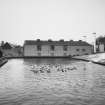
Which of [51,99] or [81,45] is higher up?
[81,45]

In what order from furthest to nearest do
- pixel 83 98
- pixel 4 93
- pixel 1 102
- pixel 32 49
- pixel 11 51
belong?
pixel 11 51 < pixel 32 49 < pixel 4 93 < pixel 83 98 < pixel 1 102

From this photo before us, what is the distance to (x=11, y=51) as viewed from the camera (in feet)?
347

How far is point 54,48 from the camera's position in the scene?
297 ft

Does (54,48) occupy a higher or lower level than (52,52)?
higher

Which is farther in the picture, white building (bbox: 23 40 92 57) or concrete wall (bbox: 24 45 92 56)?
white building (bbox: 23 40 92 57)

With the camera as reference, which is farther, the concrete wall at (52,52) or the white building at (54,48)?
the white building at (54,48)

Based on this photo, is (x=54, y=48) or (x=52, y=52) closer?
(x=54, y=48)

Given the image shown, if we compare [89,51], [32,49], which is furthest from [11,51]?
[89,51]

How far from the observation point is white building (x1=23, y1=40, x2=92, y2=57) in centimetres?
8900

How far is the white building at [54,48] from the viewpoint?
89.0m

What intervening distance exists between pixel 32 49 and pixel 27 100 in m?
80.8

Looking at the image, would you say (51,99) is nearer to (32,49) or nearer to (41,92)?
(41,92)

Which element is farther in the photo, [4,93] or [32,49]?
[32,49]

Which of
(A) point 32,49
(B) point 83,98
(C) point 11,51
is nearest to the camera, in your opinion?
(B) point 83,98
